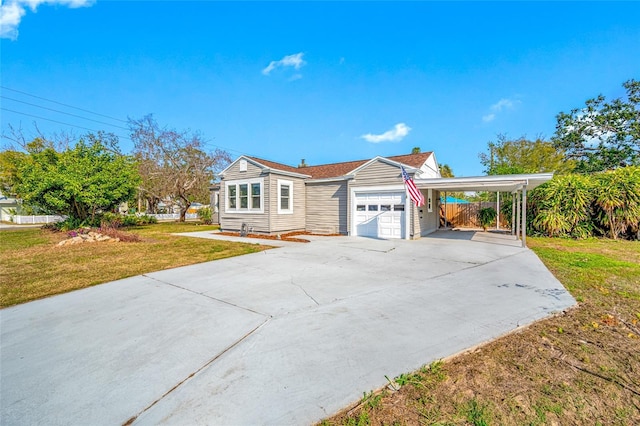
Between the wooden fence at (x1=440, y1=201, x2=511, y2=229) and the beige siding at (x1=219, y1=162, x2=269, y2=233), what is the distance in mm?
12250

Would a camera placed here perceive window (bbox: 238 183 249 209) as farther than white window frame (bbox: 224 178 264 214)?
Yes

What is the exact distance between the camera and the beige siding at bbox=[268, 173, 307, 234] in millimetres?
13484

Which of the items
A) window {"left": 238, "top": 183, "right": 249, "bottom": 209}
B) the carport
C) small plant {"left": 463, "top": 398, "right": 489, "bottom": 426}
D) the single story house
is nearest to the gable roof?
the single story house

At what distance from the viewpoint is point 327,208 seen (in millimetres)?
14789

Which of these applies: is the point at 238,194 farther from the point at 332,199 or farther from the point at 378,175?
the point at 378,175

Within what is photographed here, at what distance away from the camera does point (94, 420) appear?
6.82 feet

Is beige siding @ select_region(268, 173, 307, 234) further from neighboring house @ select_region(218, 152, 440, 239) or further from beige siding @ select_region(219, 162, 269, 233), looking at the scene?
beige siding @ select_region(219, 162, 269, 233)

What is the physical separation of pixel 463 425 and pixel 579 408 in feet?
3.20

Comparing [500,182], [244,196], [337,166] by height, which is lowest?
[244,196]

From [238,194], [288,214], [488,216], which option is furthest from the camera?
[488,216]

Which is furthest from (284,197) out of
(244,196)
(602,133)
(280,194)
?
(602,133)

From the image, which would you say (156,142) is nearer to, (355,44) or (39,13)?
(39,13)

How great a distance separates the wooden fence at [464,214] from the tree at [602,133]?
11.9m

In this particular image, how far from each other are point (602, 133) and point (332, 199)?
2406cm
